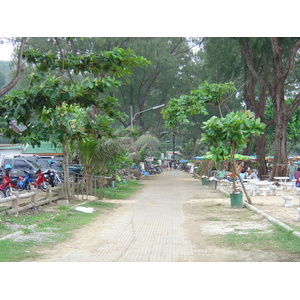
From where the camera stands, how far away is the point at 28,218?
12.6m

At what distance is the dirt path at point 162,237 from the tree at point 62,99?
131 inches

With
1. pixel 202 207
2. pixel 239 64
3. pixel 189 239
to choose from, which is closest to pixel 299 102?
pixel 239 64

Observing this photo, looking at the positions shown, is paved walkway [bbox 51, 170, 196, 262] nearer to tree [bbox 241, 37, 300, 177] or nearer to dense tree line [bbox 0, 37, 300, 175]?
dense tree line [bbox 0, 37, 300, 175]

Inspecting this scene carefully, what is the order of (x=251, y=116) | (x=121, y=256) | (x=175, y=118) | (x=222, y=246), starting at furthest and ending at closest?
1. (x=175, y=118)
2. (x=251, y=116)
3. (x=222, y=246)
4. (x=121, y=256)

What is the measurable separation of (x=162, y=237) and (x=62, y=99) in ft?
23.3

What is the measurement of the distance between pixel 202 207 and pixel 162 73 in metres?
26.1

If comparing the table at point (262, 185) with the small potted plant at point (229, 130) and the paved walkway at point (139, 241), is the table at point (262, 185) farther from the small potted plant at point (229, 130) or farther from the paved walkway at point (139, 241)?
the paved walkway at point (139, 241)

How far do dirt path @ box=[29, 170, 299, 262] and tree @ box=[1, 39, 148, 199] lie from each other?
10.9 feet

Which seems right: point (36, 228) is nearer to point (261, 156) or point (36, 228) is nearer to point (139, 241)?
point (139, 241)

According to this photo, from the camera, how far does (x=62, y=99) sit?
49.3 feet

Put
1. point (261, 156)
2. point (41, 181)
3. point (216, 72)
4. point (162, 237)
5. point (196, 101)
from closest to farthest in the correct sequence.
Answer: point (162, 237)
point (196, 101)
point (41, 181)
point (216, 72)
point (261, 156)

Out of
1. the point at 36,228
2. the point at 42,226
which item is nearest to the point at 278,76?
the point at 42,226

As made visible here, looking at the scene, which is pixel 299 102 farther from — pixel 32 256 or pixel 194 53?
pixel 32 256

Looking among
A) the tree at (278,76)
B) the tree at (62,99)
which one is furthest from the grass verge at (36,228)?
the tree at (278,76)
